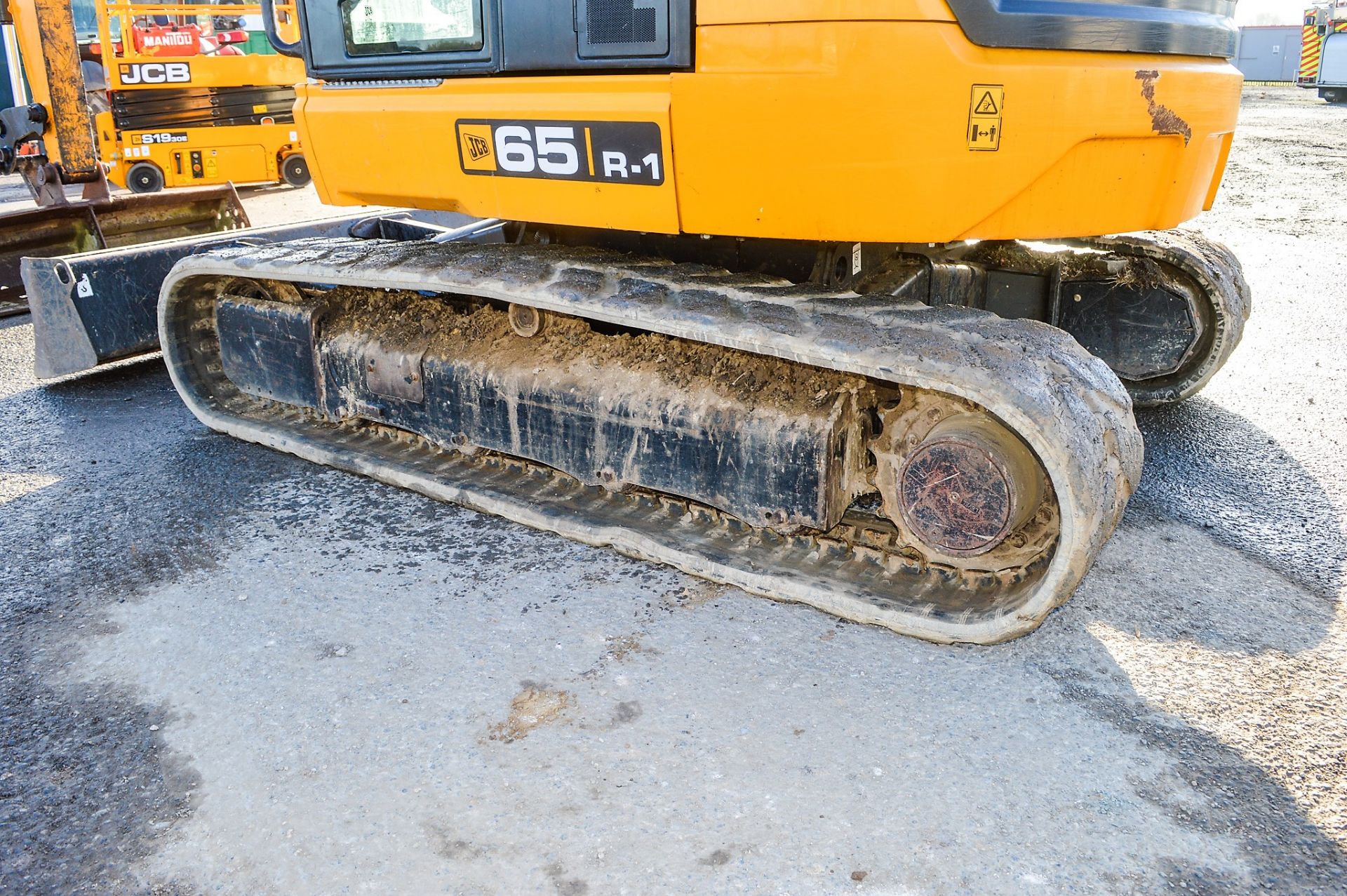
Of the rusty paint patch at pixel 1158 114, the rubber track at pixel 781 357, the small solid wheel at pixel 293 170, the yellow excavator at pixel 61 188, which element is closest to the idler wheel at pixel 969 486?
the rubber track at pixel 781 357

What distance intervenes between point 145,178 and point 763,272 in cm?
1115

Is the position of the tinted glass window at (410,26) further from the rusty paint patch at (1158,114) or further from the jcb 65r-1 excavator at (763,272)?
the rusty paint patch at (1158,114)

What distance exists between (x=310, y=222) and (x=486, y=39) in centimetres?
305

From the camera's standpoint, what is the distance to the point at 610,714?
2.60 meters

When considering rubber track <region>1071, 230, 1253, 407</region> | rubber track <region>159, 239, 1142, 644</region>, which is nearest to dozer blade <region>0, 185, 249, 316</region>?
rubber track <region>159, 239, 1142, 644</region>

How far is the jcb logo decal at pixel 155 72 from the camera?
11.9 metres

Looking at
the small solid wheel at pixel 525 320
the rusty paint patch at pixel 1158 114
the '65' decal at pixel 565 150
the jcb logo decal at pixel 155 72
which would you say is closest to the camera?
the rusty paint patch at pixel 1158 114

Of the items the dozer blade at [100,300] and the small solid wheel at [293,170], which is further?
the small solid wheel at [293,170]

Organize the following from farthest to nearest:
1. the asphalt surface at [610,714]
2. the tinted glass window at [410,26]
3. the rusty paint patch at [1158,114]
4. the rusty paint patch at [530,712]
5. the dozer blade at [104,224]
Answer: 1. the dozer blade at [104,224]
2. the tinted glass window at [410,26]
3. the rusty paint patch at [1158,114]
4. the rusty paint patch at [530,712]
5. the asphalt surface at [610,714]

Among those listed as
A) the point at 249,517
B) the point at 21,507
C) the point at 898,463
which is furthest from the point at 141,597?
the point at 898,463

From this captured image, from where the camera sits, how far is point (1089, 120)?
2.65 m

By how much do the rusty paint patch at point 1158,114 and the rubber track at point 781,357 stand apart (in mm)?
591

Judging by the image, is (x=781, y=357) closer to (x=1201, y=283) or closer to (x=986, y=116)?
(x=986, y=116)

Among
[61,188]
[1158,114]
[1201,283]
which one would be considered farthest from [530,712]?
[61,188]
